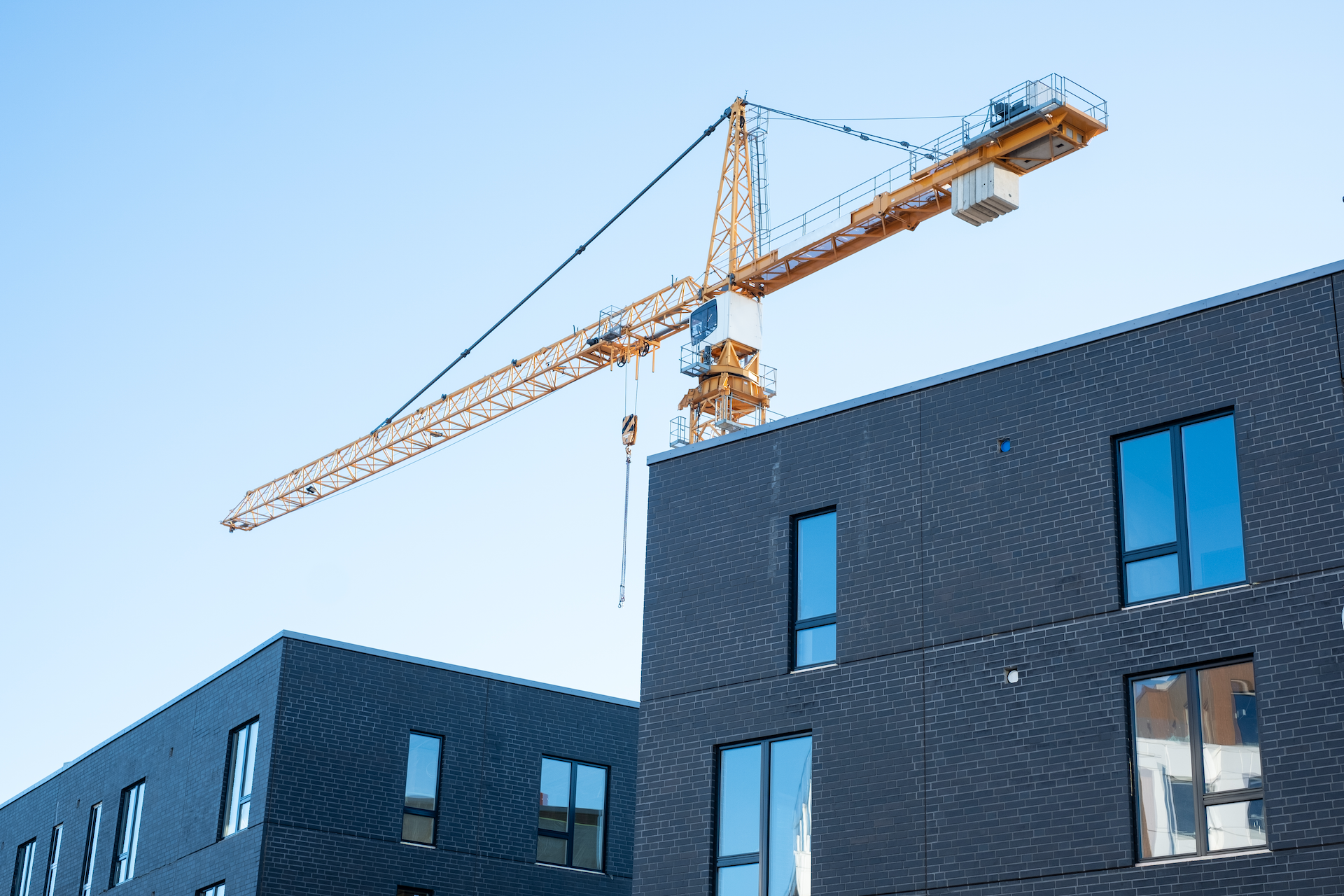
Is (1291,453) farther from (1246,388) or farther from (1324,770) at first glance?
(1324,770)

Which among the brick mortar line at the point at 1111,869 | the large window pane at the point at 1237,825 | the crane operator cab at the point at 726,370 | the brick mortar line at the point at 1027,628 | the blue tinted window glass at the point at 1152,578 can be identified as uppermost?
the crane operator cab at the point at 726,370

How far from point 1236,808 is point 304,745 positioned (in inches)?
546

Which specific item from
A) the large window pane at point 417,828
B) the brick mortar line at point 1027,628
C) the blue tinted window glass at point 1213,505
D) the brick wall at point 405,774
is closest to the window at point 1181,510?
the blue tinted window glass at point 1213,505

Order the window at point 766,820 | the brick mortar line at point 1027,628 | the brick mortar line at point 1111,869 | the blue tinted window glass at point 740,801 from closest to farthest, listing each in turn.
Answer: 1. the brick mortar line at point 1111,869
2. the brick mortar line at point 1027,628
3. the window at point 766,820
4. the blue tinted window glass at point 740,801

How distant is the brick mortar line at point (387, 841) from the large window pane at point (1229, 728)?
13389 mm

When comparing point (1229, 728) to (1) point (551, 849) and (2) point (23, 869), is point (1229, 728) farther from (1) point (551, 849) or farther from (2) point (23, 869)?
(2) point (23, 869)

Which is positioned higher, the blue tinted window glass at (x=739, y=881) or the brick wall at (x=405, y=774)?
the brick wall at (x=405, y=774)

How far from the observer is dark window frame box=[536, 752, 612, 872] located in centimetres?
2581

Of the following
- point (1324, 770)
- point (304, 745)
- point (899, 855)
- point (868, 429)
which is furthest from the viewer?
point (304, 745)

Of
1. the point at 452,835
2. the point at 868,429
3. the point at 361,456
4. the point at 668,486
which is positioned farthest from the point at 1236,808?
the point at 361,456

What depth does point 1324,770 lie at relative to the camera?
13.7 m

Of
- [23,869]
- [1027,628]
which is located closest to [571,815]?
[1027,628]

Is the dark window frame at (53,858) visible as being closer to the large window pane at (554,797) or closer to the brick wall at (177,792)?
the brick wall at (177,792)

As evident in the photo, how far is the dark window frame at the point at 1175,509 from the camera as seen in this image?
15180 mm
